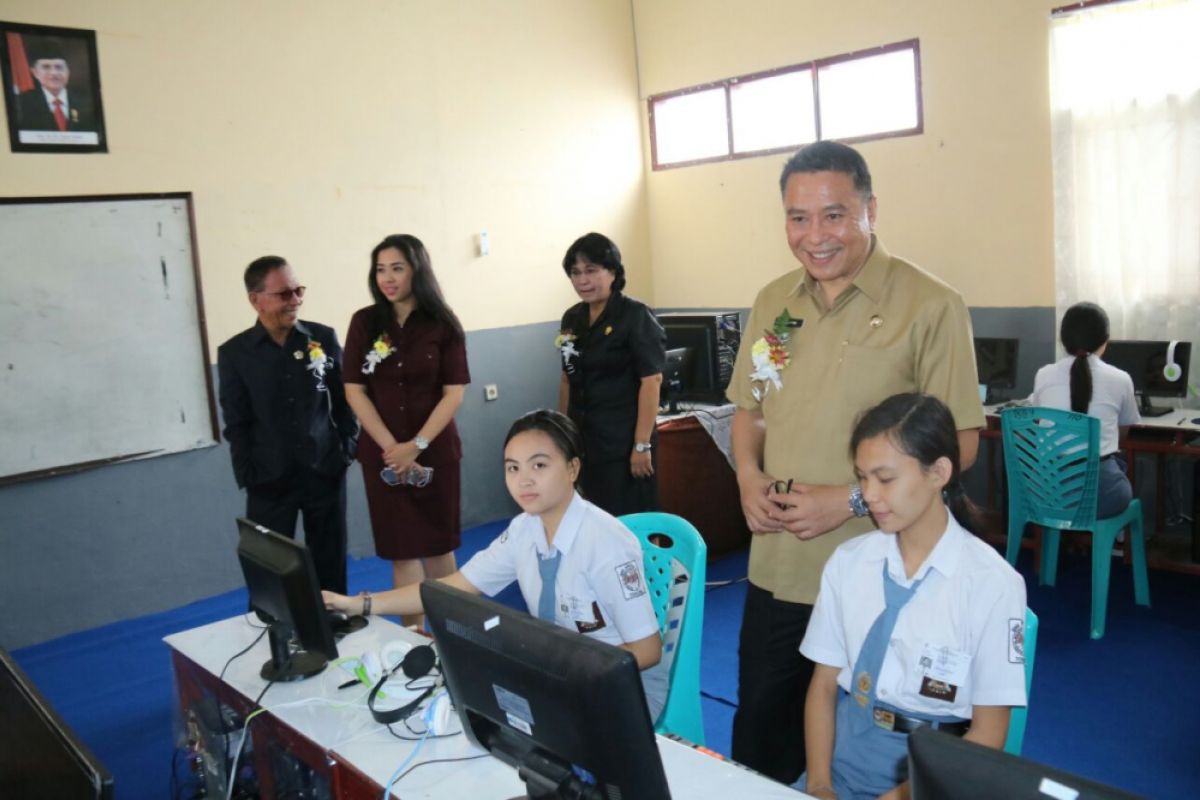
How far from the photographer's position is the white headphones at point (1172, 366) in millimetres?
4676

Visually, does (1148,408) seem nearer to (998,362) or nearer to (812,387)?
(998,362)

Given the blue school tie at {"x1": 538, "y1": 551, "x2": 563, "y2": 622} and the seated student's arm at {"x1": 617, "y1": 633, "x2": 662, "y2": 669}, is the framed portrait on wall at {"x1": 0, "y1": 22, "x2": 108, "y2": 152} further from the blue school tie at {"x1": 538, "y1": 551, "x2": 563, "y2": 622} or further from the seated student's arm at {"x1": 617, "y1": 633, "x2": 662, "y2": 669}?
the seated student's arm at {"x1": 617, "y1": 633, "x2": 662, "y2": 669}

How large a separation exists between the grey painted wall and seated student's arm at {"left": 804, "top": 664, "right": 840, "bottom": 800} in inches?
153

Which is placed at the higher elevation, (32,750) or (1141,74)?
(1141,74)

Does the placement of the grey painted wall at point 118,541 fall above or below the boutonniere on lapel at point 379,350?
below

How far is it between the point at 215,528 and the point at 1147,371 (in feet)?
15.0

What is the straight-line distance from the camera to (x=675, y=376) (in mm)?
5344

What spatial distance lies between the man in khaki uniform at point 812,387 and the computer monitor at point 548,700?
32.0 inches

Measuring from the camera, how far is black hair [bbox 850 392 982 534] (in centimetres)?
185

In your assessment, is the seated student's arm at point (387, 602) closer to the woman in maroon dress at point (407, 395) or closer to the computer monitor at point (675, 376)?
the woman in maroon dress at point (407, 395)

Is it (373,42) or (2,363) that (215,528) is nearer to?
(2,363)

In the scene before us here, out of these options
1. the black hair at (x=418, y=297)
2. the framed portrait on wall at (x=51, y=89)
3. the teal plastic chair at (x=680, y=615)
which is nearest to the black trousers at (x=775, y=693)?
the teal plastic chair at (x=680, y=615)

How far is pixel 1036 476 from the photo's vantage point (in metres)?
4.29

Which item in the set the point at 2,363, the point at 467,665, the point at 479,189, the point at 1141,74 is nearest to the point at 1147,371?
the point at 1141,74
